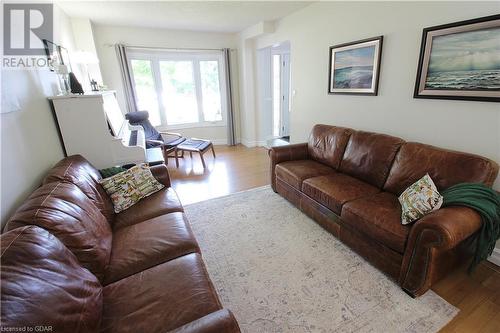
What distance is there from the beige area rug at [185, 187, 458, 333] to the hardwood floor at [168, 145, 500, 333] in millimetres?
103

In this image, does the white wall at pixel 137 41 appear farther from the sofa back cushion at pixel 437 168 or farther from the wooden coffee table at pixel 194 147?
the sofa back cushion at pixel 437 168

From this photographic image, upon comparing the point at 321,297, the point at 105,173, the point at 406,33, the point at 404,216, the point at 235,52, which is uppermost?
the point at 235,52

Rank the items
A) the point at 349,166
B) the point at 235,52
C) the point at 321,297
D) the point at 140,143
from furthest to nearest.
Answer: the point at 235,52 → the point at 140,143 → the point at 349,166 → the point at 321,297

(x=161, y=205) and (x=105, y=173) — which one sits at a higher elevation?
(x=105, y=173)

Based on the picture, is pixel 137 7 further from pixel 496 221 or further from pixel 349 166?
pixel 496 221

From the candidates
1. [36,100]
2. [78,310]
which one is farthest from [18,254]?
[36,100]

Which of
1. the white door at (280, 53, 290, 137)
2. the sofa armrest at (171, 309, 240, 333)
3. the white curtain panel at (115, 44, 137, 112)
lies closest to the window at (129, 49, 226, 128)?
the white curtain panel at (115, 44, 137, 112)

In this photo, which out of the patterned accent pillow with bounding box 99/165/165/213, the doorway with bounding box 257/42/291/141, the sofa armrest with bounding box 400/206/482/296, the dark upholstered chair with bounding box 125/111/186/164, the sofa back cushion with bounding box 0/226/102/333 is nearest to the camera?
the sofa back cushion with bounding box 0/226/102/333

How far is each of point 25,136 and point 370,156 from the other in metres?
2.90

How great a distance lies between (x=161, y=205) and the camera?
78.2 inches

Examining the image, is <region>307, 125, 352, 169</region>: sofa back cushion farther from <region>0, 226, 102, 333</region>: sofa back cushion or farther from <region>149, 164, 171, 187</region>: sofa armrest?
<region>0, 226, 102, 333</region>: sofa back cushion

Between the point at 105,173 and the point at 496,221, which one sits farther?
the point at 105,173

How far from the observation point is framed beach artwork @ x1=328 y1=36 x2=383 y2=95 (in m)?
2.57

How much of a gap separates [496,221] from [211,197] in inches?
104
